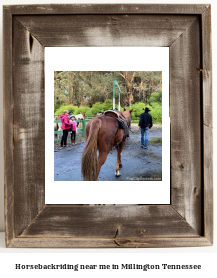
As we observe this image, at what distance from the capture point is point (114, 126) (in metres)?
0.85

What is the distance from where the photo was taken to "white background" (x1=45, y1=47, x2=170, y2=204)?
813 millimetres

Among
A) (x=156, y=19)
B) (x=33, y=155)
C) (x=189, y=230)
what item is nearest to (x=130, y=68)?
(x=156, y=19)

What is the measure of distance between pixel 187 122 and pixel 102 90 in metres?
0.32

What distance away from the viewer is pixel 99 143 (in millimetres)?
841

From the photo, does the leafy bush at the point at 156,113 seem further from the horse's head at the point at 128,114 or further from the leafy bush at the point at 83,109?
the leafy bush at the point at 83,109

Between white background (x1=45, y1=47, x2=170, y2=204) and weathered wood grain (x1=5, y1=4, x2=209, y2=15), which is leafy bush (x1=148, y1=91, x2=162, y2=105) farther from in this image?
weathered wood grain (x1=5, y1=4, x2=209, y2=15)

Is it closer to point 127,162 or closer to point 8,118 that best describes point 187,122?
point 127,162

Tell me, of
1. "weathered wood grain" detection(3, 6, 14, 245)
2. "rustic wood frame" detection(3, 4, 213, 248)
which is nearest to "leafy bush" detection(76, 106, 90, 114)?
"rustic wood frame" detection(3, 4, 213, 248)

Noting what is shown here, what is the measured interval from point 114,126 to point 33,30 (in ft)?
1.41

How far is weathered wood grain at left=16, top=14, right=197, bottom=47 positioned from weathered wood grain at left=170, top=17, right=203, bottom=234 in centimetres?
4

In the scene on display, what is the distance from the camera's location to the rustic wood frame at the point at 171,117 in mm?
794

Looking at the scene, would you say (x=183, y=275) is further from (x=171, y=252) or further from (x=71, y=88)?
(x=71, y=88)

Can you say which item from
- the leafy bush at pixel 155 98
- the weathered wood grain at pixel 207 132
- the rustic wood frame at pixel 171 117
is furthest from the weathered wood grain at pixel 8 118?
the weathered wood grain at pixel 207 132

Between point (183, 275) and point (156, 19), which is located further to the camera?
point (156, 19)
